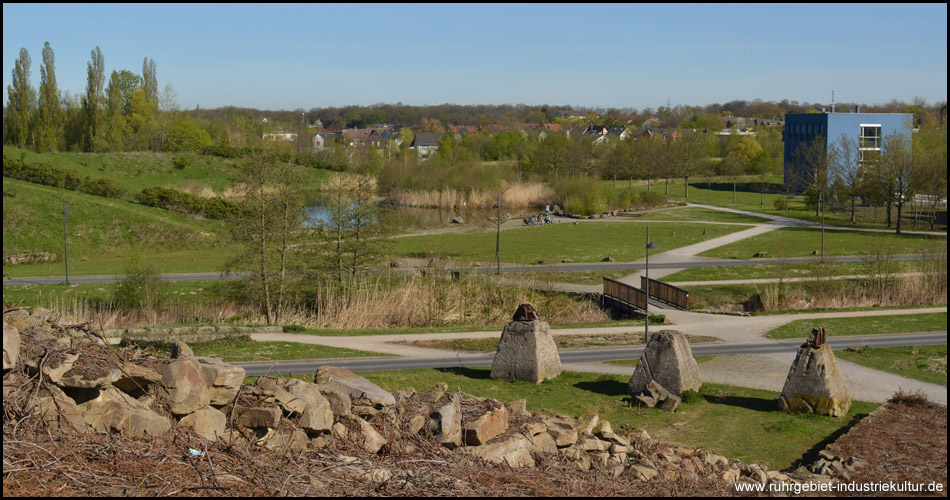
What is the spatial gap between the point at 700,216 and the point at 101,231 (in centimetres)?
4328

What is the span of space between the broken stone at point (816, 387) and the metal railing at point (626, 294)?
13.4 meters

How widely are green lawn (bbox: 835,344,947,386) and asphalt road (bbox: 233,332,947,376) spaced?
3.01 feet

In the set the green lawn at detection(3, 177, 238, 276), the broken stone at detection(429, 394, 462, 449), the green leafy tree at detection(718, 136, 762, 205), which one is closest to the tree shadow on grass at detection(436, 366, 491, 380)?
the broken stone at detection(429, 394, 462, 449)

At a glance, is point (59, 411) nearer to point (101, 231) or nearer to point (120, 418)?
point (120, 418)

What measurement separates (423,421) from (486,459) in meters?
1.16

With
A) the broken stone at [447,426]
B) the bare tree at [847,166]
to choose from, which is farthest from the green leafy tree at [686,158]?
the broken stone at [447,426]

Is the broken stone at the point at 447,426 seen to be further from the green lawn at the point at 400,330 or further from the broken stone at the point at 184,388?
the green lawn at the point at 400,330

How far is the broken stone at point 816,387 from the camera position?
17.8m

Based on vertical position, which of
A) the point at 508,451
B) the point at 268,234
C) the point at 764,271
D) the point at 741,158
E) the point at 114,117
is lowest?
the point at 508,451

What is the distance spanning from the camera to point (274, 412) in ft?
37.8

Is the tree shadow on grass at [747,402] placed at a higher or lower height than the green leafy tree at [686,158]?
lower

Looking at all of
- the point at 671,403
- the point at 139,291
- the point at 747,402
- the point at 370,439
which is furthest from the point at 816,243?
the point at 370,439

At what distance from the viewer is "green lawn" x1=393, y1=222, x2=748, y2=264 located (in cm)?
4716

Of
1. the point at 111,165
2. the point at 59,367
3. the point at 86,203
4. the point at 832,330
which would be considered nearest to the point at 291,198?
the point at 832,330
